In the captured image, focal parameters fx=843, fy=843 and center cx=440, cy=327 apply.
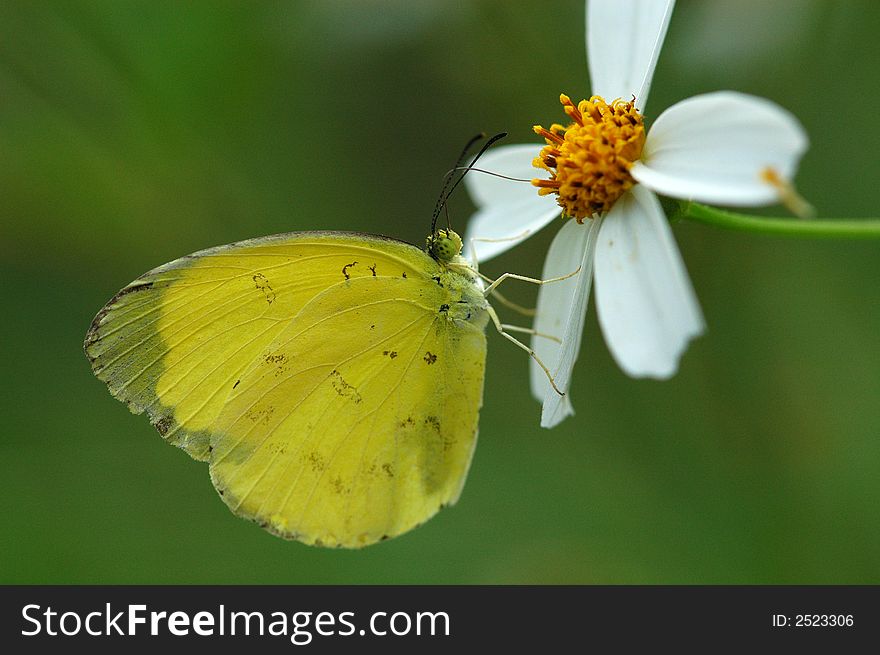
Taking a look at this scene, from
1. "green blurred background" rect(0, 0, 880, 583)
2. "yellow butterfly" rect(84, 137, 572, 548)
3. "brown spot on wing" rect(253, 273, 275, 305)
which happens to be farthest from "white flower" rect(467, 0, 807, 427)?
"green blurred background" rect(0, 0, 880, 583)

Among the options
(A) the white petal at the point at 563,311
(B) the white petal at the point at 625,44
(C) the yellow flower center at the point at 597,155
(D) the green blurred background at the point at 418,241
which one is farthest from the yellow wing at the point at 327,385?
(D) the green blurred background at the point at 418,241

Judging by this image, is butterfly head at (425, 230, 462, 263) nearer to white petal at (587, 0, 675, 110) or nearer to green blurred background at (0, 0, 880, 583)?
white petal at (587, 0, 675, 110)

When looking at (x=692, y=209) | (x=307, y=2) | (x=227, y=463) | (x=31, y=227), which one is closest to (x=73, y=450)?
(x=31, y=227)

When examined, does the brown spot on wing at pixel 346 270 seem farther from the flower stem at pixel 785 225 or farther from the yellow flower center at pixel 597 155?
the flower stem at pixel 785 225

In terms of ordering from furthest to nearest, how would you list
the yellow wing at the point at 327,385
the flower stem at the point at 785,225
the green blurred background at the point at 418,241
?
the green blurred background at the point at 418,241 → the yellow wing at the point at 327,385 → the flower stem at the point at 785,225

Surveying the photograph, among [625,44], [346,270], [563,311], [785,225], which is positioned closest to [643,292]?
[785,225]

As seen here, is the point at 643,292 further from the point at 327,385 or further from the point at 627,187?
the point at 327,385
